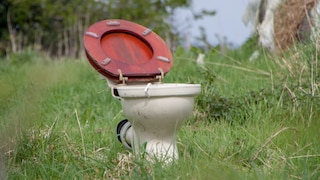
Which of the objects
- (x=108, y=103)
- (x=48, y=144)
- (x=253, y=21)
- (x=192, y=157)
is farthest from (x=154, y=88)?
(x=253, y=21)

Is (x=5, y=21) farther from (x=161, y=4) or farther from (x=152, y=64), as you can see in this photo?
(x=152, y=64)

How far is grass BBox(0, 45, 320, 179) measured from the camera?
2443mm

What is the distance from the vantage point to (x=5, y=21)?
1588 centimetres

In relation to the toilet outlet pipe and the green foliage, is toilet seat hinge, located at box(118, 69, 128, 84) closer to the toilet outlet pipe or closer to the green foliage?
the toilet outlet pipe

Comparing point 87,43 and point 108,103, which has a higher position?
point 87,43

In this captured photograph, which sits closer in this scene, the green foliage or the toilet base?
the toilet base

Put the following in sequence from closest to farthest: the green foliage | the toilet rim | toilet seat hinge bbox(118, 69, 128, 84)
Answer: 1. the toilet rim
2. toilet seat hinge bbox(118, 69, 128, 84)
3. the green foliage

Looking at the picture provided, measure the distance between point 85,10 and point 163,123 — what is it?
503 inches

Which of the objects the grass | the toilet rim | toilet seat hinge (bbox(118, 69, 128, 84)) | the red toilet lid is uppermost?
the red toilet lid

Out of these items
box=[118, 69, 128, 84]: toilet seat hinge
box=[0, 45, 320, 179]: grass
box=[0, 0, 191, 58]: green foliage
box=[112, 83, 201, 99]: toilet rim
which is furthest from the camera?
box=[0, 0, 191, 58]: green foliage

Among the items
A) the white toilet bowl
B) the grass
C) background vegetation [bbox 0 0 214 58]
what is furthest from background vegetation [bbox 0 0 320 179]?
background vegetation [bbox 0 0 214 58]

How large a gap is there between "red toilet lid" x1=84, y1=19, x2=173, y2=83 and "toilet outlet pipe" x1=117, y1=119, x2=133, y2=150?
25 centimetres

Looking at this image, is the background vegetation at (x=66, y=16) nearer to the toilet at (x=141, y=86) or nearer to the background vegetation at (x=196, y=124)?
the background vegetation at (x=196, y=124)

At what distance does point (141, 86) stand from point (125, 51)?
47 cm
